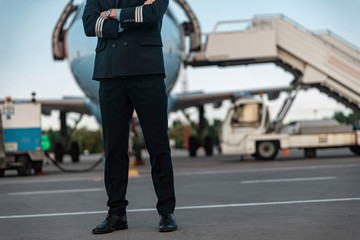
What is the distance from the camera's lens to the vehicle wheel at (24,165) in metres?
12.5

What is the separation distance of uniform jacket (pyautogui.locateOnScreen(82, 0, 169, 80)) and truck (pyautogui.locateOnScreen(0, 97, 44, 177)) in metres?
9.36

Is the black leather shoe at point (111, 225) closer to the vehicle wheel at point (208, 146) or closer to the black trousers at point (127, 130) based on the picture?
the black trousers at point (127, 130)

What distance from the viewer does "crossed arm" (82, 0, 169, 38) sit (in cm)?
365

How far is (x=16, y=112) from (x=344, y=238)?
37.4 feet

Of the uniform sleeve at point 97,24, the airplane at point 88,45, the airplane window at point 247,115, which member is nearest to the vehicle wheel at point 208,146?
the airplane window at point 247,115

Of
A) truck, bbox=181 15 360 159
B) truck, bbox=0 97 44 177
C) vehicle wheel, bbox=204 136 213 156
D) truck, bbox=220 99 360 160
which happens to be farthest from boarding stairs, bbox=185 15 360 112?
truck, bbox=0 97 44 177

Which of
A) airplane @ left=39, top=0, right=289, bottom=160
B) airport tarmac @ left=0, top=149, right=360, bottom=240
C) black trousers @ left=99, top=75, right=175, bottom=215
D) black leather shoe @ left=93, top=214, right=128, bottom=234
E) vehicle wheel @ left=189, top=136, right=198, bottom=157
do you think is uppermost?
airplane @ left=39, top=0, right=289, bottom=160

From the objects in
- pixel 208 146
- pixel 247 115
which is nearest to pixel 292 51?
pixel 247 115

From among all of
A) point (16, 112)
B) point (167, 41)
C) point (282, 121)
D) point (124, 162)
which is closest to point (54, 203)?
point (124, 162)

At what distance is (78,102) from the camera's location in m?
17.3

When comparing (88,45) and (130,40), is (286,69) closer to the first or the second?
(88,45)

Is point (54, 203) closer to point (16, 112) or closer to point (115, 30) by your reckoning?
point (115, 30)

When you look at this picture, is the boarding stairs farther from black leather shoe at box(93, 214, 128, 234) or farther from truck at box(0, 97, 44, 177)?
black leather shoe at box(93, 214, 128, 234)

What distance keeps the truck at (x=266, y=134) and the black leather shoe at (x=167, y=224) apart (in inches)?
467
